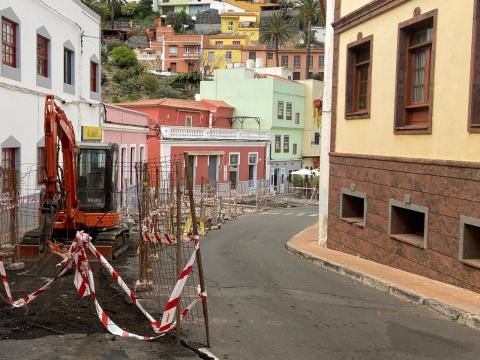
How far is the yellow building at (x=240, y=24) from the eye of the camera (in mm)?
102062

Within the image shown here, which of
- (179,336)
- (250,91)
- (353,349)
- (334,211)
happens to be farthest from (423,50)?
(250,91)

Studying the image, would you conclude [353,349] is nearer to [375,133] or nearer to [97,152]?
[375,133]

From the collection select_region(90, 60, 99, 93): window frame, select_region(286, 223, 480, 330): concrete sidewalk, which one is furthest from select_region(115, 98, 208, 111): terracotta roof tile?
select_region(286, 223, 480, 330): concrete sidewalk

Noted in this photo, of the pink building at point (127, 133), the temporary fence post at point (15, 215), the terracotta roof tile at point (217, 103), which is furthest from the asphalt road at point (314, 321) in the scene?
the terracotta roof tile at point (217, 103)

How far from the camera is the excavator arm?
12930 mm

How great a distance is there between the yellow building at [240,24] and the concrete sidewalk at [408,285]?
89.5 m

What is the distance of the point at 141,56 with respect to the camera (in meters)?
88.2

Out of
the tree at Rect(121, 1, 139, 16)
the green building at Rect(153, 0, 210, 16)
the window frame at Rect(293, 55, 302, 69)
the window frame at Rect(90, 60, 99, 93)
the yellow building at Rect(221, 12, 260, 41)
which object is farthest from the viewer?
the green building at Rect(153, 0, 210, 16)

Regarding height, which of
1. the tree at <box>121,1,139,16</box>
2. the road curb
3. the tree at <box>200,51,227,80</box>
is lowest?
the road curb

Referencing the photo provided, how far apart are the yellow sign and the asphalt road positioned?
12189mm

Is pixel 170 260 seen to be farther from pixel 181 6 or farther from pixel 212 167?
pixel 181 6

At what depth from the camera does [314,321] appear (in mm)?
8656

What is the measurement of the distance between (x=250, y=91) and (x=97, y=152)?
119ft

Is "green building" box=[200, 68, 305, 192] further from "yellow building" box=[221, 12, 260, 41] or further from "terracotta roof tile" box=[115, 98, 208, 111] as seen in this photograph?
"yellow building" box=[221, 12, 260, 41]
